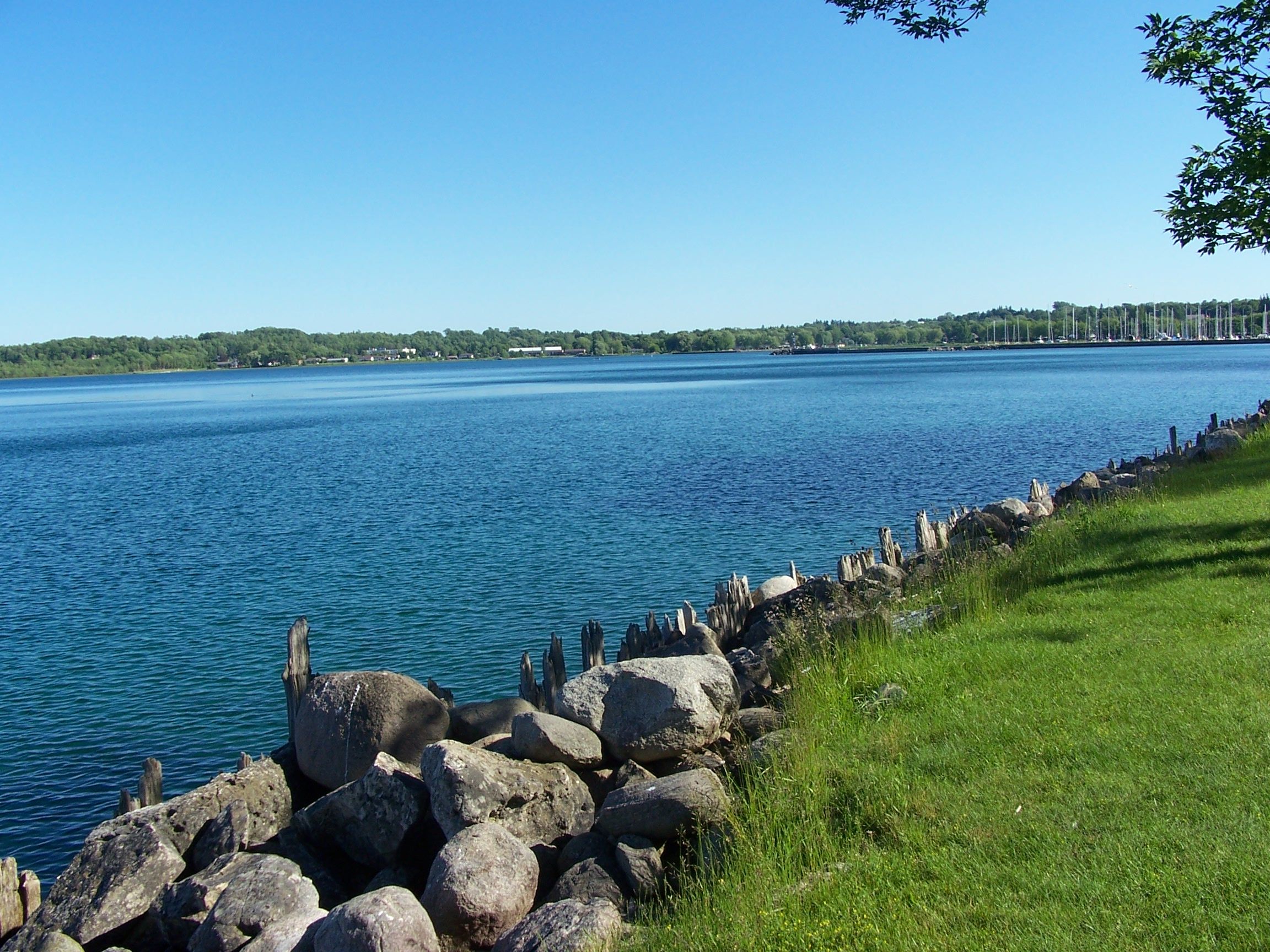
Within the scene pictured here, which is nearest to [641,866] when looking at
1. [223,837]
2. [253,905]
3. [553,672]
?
[253,905]

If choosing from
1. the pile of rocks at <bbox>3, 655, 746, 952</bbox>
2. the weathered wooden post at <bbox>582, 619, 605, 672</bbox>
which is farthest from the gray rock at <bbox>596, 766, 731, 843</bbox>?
the weathered wooden post at <bbox>582, 619, 605, 672</bbox>

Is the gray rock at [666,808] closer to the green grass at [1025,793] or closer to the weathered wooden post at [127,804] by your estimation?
the green grass at [1025,793]

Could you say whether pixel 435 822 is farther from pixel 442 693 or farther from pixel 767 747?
pixel 442 693

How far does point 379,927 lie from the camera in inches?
270

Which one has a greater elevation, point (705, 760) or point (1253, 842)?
point (1253, 842)

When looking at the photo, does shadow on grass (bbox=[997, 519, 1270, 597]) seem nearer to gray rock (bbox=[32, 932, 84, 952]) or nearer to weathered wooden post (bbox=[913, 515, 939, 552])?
weathered wooden post (bbox=[913, 515, 939, 552])

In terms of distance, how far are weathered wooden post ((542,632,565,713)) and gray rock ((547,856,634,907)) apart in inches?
183

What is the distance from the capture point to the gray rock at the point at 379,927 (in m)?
6.84

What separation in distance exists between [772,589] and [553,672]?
5272 mm

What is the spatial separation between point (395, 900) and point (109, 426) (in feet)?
294

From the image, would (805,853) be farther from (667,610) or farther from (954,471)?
(954,471)

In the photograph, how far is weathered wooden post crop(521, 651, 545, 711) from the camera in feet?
40.5

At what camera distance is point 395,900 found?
715 centimetres

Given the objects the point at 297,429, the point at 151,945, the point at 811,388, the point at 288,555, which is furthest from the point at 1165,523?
the point at 811,388
